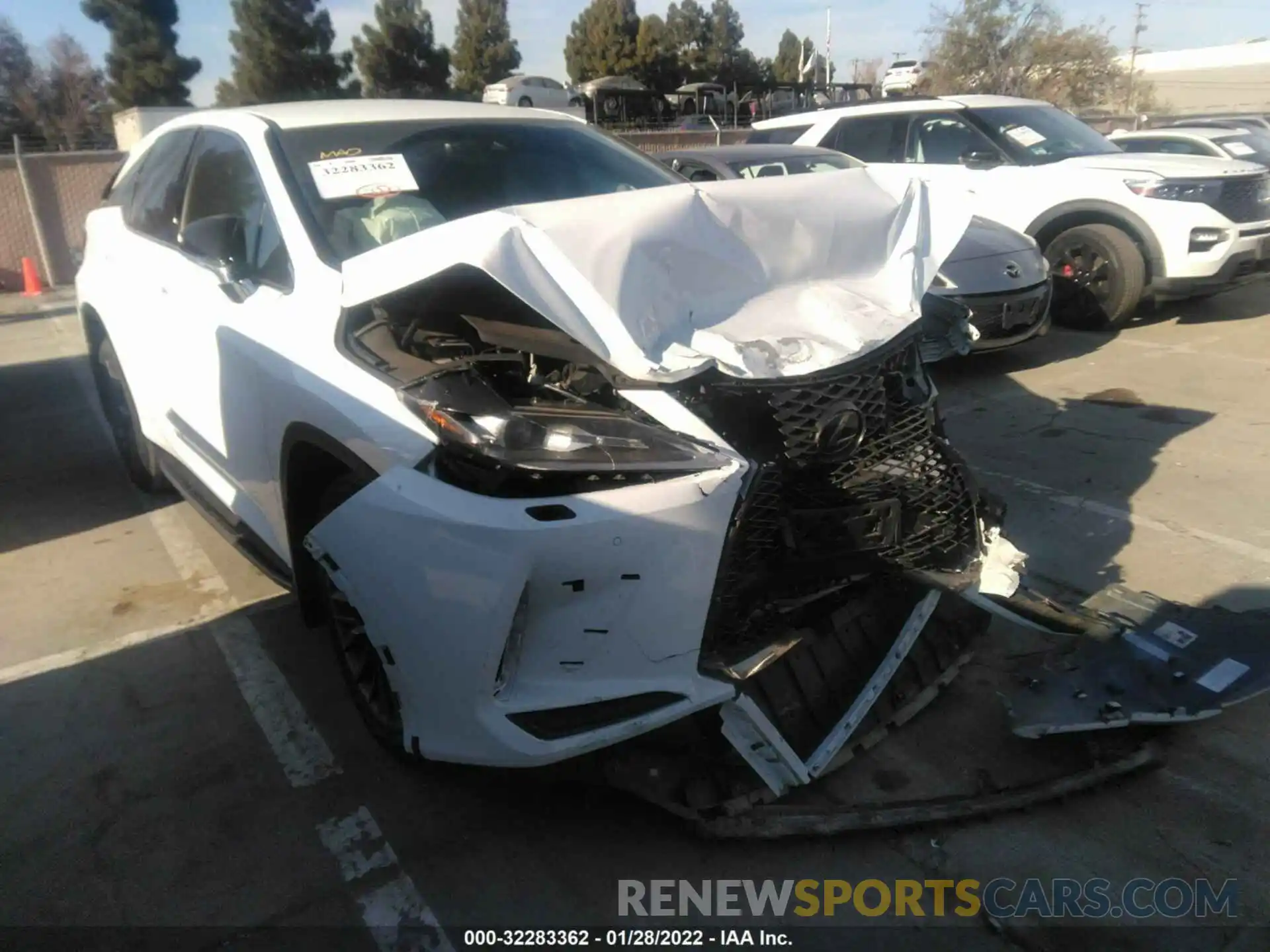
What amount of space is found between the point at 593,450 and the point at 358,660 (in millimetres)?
1116

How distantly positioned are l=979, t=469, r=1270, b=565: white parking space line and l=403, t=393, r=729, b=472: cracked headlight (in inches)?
115

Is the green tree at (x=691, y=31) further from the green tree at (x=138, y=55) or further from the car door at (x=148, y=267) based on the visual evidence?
the car door at (x=148, y=267)

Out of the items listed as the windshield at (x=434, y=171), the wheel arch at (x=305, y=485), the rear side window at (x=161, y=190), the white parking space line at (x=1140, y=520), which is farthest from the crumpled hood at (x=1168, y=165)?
the wheel arch at (x=305, y=485)

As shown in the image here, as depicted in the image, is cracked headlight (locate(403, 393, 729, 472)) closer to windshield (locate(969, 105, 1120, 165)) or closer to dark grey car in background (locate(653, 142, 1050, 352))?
dark grey car in background (locate(653, 142, 1050, 352))

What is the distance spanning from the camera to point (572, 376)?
102 inches

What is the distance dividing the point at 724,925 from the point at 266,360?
6.78ft

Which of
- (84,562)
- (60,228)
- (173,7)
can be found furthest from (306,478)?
(173,7)

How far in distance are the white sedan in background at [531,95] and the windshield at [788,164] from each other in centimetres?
2326

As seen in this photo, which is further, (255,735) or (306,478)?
(255,735)

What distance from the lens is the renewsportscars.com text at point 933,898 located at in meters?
2.28

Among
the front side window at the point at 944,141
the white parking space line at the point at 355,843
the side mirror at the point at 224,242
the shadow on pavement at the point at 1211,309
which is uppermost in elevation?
the side mirror at the point at 224,242

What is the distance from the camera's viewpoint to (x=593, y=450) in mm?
2223

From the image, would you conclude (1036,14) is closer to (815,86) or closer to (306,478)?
(815,86)

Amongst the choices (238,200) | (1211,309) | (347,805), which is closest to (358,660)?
(347,805)
